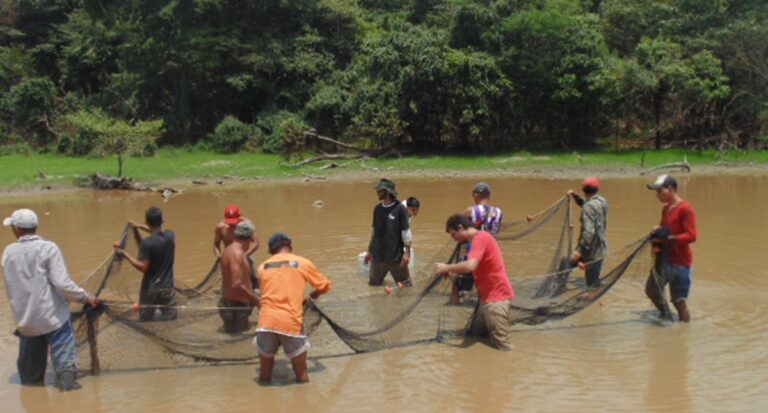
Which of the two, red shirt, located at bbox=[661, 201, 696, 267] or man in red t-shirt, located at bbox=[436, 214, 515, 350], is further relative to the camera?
red shirt, located at bbox=[661, 201, 696, 267]

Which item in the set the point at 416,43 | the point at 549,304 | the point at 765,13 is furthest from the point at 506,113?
the point at 549,304

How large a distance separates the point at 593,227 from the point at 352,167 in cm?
1747

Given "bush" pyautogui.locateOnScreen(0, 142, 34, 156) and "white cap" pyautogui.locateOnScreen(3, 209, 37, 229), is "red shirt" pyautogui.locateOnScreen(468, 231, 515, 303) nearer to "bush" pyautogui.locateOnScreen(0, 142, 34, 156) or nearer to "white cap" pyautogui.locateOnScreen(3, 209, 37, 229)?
"white cap" pyautogui.locateOnScreen(3, 209, 37, 229)

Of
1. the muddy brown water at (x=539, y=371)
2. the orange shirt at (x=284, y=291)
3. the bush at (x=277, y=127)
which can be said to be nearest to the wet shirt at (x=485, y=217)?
the muddy brown water at (x=539, y=371)

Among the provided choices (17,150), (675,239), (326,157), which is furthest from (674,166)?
(17,150)

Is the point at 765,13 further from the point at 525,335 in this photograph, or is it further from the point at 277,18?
the point at 525,335

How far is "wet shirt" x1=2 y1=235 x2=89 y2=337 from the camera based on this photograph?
5.81 meters

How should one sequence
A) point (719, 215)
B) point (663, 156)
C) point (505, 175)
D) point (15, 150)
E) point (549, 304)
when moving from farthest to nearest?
point (15, 150) → point (663, 156) → point (505, 175) → point (719, 215) → point (549, 304)

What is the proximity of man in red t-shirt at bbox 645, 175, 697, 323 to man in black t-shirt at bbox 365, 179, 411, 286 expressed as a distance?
279cm

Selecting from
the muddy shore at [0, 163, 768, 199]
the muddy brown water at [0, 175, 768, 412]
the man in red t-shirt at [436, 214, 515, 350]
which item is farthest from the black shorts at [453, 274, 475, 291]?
the muddy shore at [0, 163, 768, 199]

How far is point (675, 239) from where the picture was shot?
7371mm

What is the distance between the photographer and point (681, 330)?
7582mm

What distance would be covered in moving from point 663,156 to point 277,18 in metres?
18.0

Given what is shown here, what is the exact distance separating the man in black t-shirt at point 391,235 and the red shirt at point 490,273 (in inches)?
65.5
